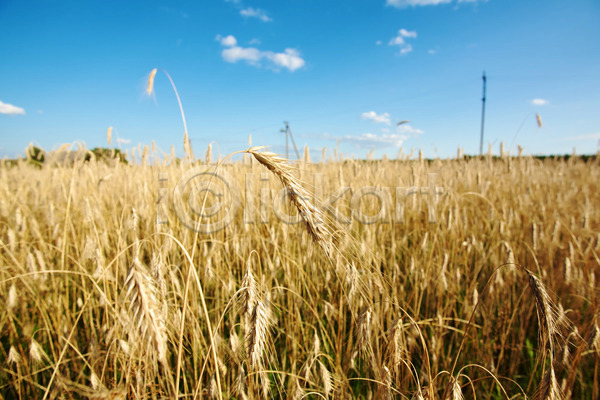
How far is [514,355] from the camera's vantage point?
143cm

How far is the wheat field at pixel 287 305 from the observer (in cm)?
71

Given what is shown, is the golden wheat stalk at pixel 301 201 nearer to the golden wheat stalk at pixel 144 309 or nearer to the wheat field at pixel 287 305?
the wheat field at pixel 287 305

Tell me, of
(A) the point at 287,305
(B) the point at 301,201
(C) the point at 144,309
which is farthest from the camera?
(A) the point at 287,305

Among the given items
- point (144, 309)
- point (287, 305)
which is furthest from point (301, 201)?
point (287, 305)

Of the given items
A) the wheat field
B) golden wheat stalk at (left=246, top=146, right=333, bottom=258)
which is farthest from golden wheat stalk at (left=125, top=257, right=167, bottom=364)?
golden wheat stalk at (left=246, top=146, right=333, bottom=258)

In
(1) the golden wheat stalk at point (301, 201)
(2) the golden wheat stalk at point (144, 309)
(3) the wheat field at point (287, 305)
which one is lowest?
(3) the wheat field at point (287, 305)

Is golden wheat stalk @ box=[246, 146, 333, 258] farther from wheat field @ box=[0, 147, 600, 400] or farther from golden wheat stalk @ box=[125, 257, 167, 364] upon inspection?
golden wheat stalk @ box=[125, 257, 167, 364]

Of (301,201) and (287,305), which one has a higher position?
(301,201)

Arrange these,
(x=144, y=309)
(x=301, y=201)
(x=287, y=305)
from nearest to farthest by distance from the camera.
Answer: (x=144, y=309) → (x=301, y=201) → (x=287, y=305)

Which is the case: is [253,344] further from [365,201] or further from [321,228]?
[365,201]

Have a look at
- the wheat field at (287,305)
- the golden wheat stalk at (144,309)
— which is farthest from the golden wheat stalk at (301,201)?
the golden wheat stalk at (144,309)

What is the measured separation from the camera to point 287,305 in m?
1.69

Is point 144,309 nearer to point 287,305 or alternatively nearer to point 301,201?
point 301,201

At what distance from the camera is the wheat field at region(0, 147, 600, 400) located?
711 mm
